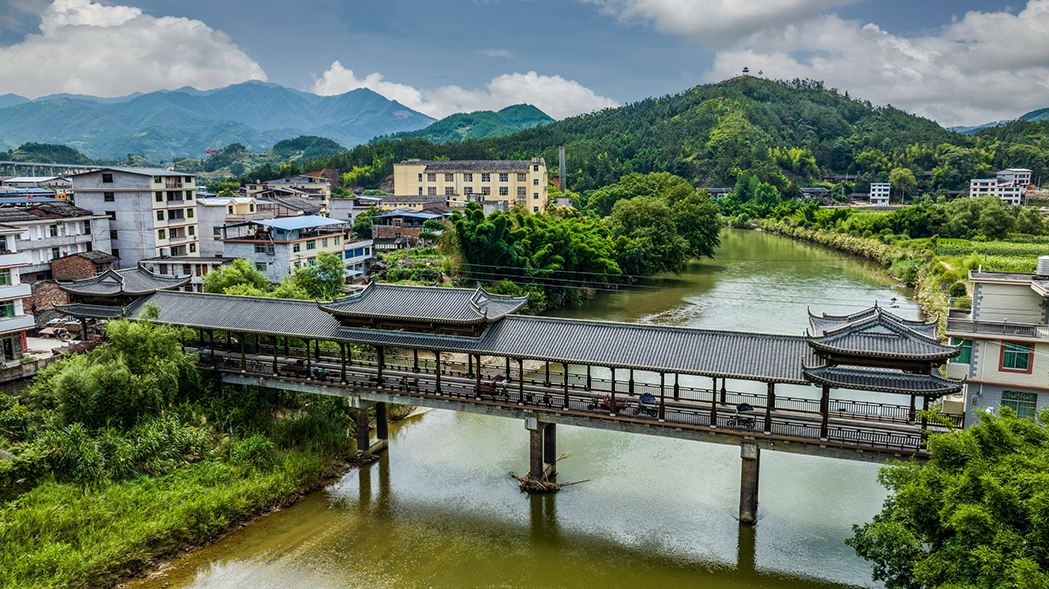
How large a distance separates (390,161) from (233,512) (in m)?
104

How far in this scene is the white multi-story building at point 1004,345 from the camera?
63.7 feet

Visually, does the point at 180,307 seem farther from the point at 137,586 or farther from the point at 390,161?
the point at 390,161

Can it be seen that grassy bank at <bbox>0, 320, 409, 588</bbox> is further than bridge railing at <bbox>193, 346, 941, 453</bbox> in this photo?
No

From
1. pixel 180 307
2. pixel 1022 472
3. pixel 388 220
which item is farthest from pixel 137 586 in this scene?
pixel 388 220

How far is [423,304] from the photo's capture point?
23.0m

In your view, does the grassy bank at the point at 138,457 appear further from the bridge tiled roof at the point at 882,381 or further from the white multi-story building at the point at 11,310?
the bridge tiled roof at the point at 882,381

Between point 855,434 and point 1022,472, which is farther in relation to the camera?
point 855,434

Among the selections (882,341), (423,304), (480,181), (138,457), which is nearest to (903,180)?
(480,181)

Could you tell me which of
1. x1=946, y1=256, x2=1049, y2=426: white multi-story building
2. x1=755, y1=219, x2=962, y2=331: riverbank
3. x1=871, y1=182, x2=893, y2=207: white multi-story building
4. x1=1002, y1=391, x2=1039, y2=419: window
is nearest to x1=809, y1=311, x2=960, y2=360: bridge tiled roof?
x1=946, y1=256, x2=1049, y2=426: white multi-story building

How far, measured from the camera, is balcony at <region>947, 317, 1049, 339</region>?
19469 mm

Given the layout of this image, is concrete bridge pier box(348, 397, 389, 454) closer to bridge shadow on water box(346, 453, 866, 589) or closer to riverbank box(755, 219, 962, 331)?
bridge shadow on water box(346, 453, 866, 589)

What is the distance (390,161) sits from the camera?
118m

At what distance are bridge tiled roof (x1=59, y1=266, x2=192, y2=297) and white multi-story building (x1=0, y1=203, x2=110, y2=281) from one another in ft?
33.5

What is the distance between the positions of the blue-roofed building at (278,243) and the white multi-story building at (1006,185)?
9861 centimetres
